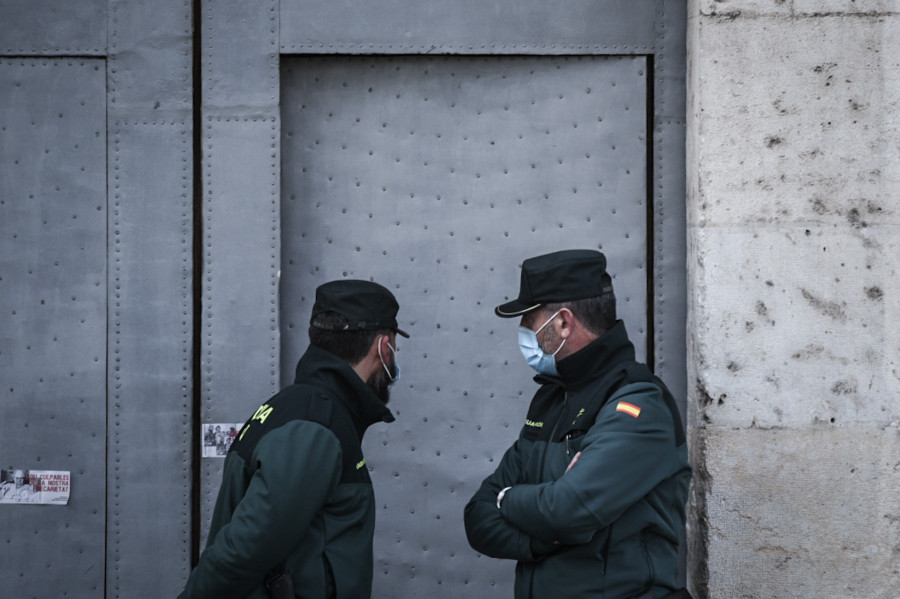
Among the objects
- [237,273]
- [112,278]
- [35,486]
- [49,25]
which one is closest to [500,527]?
[237,273]

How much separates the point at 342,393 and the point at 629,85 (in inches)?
110

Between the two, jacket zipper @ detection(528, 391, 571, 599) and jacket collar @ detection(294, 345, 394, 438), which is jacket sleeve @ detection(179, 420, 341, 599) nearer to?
jacket collar @ detection(294, 345, 394, 438)

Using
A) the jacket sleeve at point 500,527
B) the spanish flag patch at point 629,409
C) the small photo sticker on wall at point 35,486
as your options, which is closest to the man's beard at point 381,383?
the jacket sleeve at point 500,527

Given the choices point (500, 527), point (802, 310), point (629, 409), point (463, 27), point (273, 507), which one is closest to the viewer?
point (273, 507)

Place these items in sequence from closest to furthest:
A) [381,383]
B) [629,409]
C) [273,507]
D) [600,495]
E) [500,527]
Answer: [273,507], [600,495], [629,409], [500,527], [381,383]

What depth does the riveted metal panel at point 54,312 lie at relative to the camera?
4773mm

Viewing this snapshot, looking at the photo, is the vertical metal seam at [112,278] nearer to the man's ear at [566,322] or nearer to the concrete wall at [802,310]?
the man's ear at [566,322]

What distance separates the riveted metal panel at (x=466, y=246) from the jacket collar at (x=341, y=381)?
6.02 ft

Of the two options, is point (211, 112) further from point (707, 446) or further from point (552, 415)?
point (707, 446)

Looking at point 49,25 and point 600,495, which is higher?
point 49,25

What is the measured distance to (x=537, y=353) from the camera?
10.6 feet

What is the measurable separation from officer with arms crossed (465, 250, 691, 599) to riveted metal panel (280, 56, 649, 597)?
1.53m

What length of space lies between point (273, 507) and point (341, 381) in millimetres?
511

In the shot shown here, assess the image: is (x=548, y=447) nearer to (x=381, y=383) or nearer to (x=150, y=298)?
(x=381, y=383)
